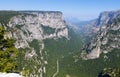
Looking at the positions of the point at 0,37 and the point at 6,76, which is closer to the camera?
the point at 6,76

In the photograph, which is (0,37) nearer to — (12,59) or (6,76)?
(12,59)

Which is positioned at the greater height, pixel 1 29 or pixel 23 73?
pixel 1 29

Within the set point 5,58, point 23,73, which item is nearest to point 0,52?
point 5,58

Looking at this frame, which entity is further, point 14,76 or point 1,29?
point 1,29

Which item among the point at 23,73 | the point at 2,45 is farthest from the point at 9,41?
the point at 23,73

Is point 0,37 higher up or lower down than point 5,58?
higher up

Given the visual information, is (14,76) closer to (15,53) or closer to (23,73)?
(23,73)
